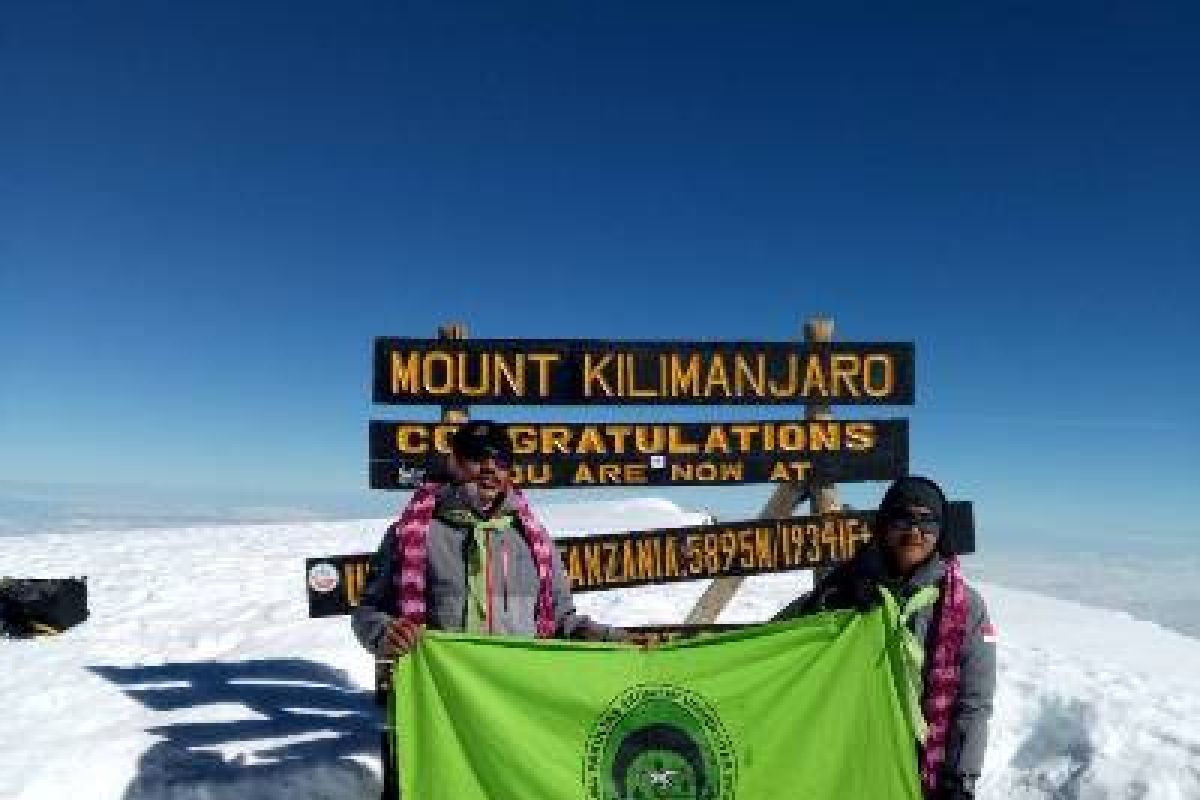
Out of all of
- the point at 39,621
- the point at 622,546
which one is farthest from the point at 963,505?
the point at 39,621

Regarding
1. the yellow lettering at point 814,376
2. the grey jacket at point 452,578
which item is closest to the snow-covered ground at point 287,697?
the grey jacket at point 452,578

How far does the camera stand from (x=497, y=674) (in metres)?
4.94

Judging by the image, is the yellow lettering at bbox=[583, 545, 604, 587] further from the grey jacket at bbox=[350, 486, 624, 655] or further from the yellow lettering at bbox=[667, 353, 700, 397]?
the grey jacket at bbox=[350, 486, 624, 655]

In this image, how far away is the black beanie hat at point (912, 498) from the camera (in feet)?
14.3

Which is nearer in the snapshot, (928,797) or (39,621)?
(928,797)

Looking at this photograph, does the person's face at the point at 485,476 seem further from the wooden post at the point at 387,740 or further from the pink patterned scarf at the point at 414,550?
the wooden post at the point at 387,740

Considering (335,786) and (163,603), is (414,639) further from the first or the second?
(163,603)

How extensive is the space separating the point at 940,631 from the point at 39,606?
37.2 ft

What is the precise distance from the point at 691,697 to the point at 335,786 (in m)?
3.58

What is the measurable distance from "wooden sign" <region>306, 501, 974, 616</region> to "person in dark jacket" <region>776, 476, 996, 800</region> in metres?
4.71

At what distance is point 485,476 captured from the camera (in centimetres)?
517

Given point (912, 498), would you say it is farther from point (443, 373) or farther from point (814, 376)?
point (814, 376)

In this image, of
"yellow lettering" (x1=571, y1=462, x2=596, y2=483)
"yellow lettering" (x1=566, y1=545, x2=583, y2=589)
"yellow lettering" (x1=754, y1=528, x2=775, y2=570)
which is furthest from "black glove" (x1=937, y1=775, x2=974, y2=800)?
"yellow lettering" (x1=754, y1=528, x2=775, y2=570)

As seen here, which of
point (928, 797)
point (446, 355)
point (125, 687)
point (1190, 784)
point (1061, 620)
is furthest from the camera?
point (1061, 620)
